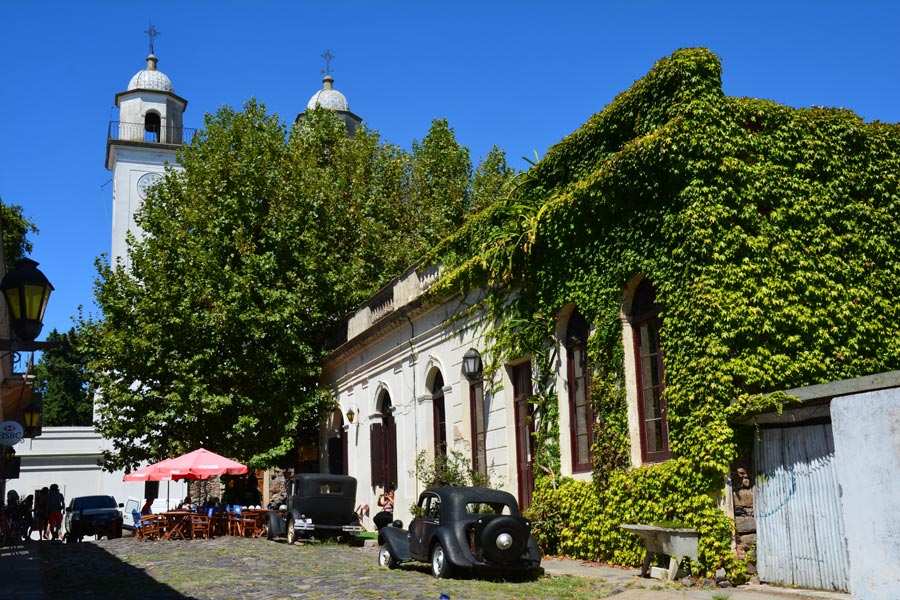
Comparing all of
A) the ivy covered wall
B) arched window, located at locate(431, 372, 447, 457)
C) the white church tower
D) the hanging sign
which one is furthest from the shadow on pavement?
the white church tower

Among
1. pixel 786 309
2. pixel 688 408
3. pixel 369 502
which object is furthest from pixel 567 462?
pixel 369 502

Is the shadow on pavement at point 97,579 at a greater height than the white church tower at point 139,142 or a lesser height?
lesser

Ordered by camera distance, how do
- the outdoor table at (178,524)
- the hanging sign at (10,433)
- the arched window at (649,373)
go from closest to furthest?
the arched window at (649,373)
the hanging sign at (10,433)
the outdoor table at (178,524)

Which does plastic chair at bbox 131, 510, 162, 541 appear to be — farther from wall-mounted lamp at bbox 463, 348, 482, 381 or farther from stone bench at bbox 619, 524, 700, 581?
stone bench at bbox 619, 524, 700, 581

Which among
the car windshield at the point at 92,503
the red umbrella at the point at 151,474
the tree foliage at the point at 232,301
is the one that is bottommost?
the car windshield at the point at 92,503

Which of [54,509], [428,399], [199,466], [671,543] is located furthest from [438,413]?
[54,509]

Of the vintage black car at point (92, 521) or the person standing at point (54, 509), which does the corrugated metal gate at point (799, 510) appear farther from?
the person standing at point (54, 509)

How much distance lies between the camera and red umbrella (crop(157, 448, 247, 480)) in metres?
24.8

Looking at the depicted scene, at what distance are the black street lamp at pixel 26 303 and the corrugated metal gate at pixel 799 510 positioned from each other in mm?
8163

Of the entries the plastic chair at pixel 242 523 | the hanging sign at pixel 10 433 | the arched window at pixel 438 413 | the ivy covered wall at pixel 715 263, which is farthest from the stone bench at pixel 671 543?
the plastic chair at pixel 242 523

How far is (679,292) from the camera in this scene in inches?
497

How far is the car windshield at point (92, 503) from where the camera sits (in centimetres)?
3259

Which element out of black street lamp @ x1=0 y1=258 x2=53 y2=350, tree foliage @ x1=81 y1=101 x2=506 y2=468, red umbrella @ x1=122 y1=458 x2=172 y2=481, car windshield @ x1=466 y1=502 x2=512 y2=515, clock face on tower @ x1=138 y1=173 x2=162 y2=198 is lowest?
car windshield @ x1=466 y1=502 x2=512 y2=515

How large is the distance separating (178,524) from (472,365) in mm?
10368
